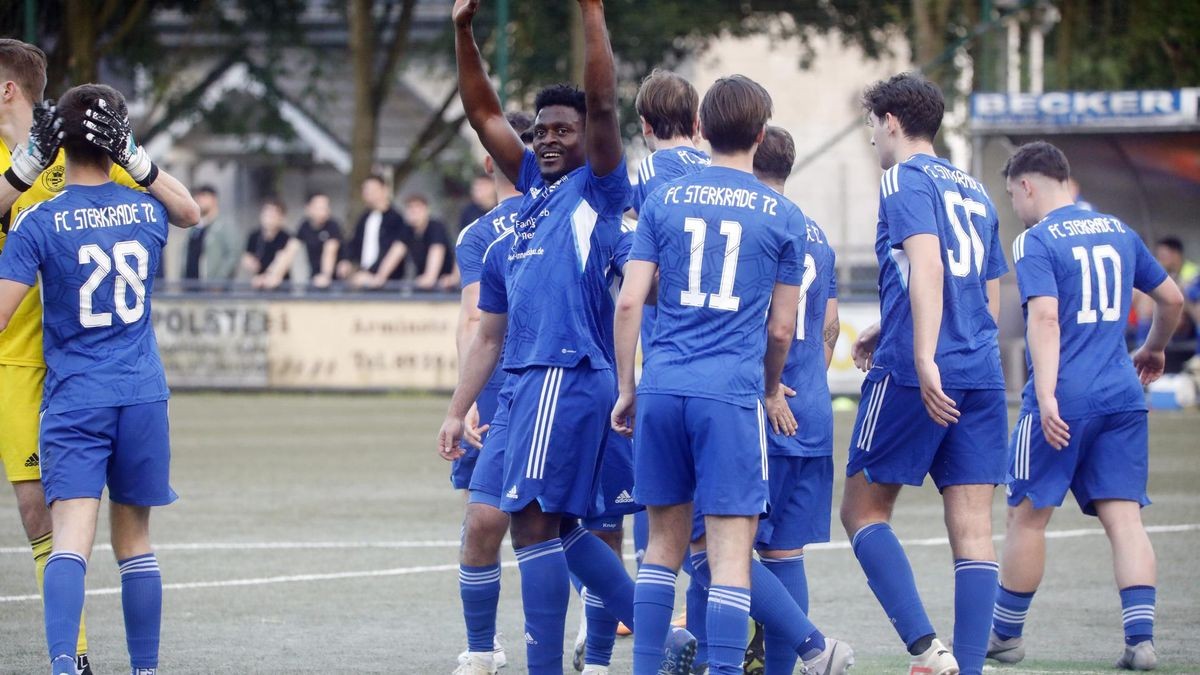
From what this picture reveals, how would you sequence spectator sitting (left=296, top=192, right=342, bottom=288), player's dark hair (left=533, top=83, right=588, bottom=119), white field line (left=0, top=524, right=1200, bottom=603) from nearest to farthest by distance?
1. player's dark hair (left=533, top=83, right=588, bottom=119)
2. white field line (left=0, top=524, right=1200, bottom=603)
3. spectator sitting (left=296, top=192, right=342, bottom=288)

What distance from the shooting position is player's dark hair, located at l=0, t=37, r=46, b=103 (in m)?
6.52

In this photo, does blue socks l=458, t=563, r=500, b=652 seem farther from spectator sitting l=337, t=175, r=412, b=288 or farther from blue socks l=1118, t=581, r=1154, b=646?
spectator sitting l=337, t=175, r=412, b=288

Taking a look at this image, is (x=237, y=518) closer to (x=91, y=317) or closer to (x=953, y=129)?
(x=91, y=317)

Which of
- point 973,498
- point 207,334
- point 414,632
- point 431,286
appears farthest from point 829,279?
point 207,334

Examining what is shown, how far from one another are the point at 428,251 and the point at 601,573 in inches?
558

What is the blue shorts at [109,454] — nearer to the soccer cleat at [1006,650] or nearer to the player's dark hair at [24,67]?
the player's dark hair at [24,67]

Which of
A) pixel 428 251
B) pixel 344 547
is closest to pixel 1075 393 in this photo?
pixel 344 547

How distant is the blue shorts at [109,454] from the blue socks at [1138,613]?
375cm

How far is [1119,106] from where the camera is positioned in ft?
63.9

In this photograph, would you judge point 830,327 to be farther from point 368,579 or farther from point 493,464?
point 368,579

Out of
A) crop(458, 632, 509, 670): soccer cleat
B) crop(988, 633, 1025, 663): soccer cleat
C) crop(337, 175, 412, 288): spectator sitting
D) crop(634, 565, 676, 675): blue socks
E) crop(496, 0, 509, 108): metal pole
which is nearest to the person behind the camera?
crop(634, 565, 676, 675): blue socks

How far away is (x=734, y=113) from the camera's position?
5719 mm

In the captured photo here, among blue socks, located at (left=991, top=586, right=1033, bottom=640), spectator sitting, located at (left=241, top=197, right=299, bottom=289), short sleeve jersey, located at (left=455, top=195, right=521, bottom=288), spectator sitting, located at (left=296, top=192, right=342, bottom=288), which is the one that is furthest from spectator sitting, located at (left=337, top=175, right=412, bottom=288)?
blue socks, located at (left=991, top=586, right=1033, bottom=640)

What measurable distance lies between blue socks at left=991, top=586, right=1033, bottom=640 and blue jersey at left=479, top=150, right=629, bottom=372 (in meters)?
2.15
